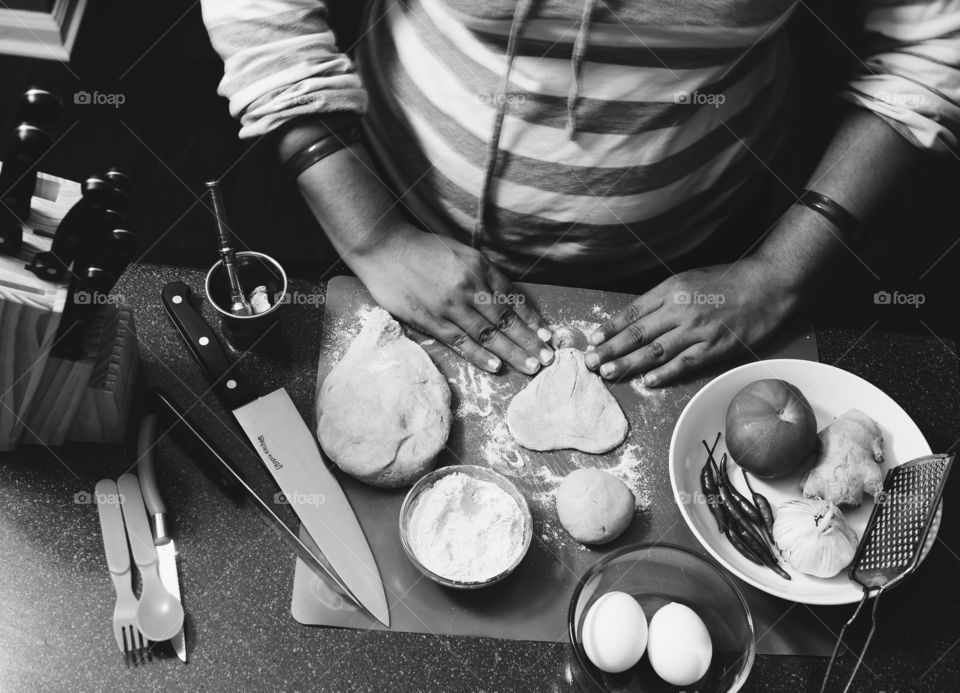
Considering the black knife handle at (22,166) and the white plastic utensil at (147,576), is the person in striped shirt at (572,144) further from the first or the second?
the white plastic utensil at (147,576)

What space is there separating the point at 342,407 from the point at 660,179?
21.9 inches

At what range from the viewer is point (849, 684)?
3.35ft

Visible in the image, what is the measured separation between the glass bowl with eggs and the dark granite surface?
0.08 metres

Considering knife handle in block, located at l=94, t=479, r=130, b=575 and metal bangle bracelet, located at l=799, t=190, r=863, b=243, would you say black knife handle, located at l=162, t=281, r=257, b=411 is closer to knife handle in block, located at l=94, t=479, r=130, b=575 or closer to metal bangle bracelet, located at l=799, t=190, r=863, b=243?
knife handle in block, located at l=94, t=479, r=130, b=575

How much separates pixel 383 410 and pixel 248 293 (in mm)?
248

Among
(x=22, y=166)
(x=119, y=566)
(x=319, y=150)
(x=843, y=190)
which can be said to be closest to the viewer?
(x=22, y=166)

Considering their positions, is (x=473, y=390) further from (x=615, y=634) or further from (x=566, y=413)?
(x=615, y=634)

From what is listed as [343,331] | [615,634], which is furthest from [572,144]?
[615,634]

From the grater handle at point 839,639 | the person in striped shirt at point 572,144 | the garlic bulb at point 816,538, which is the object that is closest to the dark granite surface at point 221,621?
the grater handle at point 839,639

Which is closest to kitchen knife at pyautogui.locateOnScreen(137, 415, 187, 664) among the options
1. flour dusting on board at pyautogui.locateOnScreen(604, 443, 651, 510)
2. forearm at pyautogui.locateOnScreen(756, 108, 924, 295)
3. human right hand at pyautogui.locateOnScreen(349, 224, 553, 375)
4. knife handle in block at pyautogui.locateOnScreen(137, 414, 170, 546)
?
knife handle in block at pyautogui.locateOnScreen(137, 414, 170, 546)

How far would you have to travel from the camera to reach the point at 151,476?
1.03m

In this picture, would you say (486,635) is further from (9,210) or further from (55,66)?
(55,66)

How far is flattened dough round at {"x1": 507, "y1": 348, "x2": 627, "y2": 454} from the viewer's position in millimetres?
1151

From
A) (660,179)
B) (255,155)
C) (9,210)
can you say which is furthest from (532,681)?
(255,155)
